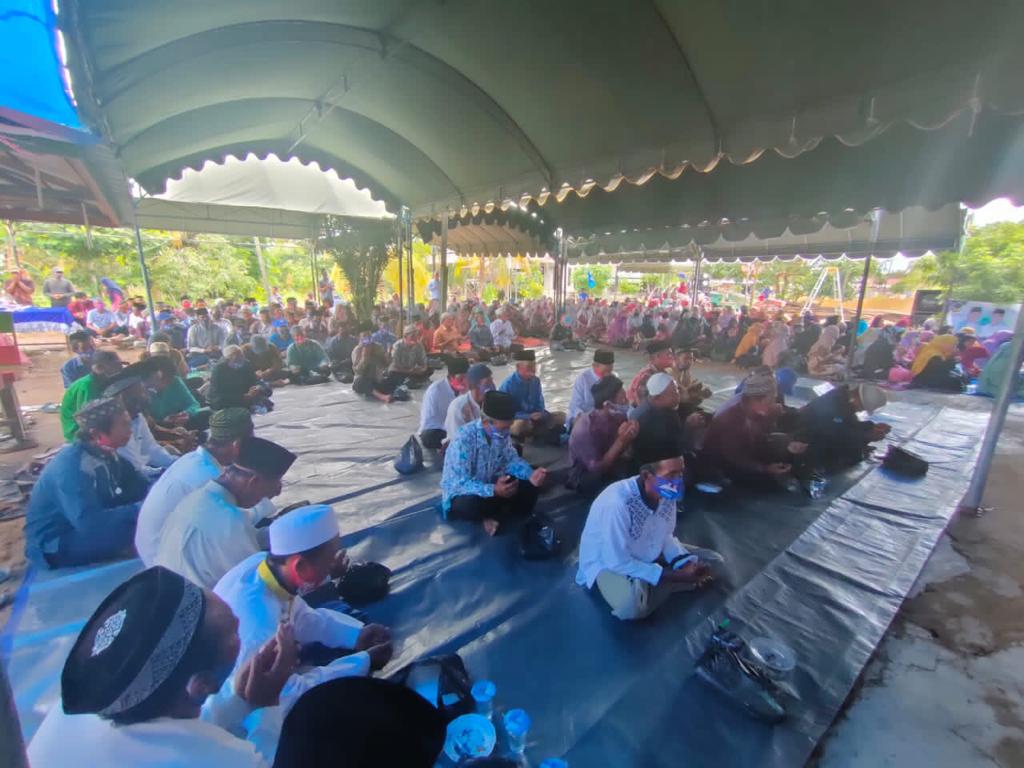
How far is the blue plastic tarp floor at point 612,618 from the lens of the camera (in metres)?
2.12

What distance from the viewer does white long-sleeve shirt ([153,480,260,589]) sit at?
220cm

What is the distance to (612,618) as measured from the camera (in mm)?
2797

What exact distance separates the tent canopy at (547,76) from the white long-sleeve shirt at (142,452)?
307 centimetres

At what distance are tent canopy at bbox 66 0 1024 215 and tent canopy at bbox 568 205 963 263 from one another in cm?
438

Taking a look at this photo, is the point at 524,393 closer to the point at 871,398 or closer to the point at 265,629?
the point at 265,629

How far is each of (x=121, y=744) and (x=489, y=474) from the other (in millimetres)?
2796

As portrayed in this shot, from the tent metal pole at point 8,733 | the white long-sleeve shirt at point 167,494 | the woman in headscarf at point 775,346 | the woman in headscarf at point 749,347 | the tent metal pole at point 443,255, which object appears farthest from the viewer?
the woman in headscarf at point 749,347

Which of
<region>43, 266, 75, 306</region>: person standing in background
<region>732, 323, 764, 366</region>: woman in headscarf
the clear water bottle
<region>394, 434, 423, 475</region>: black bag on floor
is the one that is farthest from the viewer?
<region>43, 266, 75, 306</region>: person standing in background

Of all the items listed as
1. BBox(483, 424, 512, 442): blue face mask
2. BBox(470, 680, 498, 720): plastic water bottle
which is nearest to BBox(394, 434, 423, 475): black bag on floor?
BBox(483, 424, 512, 442): blue face mask

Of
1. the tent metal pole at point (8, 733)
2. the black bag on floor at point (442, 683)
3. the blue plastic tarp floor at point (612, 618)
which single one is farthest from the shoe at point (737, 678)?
the tent metal pole at point (8, 733)

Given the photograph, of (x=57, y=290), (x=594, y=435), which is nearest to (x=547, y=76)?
(x=594, y=435)

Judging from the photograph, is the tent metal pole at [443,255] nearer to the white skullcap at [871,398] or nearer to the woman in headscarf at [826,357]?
the white skullcap at [871,398]

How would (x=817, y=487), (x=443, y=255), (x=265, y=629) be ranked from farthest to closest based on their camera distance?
(x=443, y=255) → (x=817, y=487) → (x=265, y=629)

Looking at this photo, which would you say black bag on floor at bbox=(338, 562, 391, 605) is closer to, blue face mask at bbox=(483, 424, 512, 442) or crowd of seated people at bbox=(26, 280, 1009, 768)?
crowd of seated people at bbox=(26, 280, 1009, 768)
